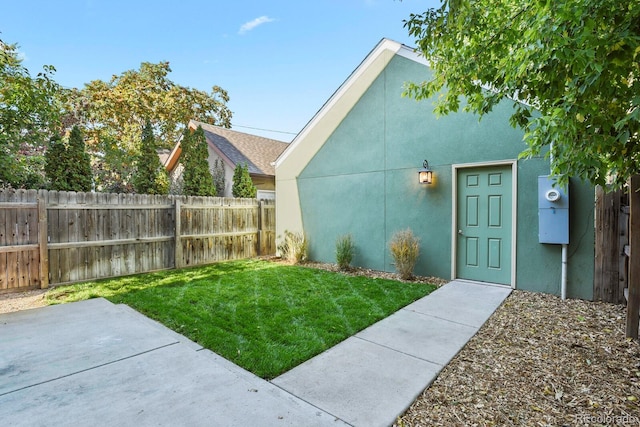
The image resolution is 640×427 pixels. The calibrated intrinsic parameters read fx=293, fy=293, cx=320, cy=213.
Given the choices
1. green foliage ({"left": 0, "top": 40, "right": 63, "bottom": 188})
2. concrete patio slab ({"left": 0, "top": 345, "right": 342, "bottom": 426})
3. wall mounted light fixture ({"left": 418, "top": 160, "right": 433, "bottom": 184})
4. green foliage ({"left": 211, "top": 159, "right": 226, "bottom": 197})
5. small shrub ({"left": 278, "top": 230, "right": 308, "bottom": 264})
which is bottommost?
concrete patio slab ({"left": 0, "top": 345, "right": 342, "bottom": 426})

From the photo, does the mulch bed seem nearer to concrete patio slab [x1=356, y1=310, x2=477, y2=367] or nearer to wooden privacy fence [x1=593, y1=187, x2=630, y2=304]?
concrete patio slab [x1=356, y1=310, x2=477, y2=367]

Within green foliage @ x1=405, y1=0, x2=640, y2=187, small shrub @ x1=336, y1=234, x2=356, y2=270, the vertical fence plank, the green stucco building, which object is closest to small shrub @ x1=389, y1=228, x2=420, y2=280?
the green stucco building

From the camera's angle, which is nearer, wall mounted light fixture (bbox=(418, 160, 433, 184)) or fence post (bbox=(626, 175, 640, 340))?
fence post (bbox=(626, 175, 640, 340))

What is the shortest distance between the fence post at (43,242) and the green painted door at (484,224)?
7.69 metres

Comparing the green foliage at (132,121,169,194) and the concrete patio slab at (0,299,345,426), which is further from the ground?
the green foliage at (132,121,169,194)

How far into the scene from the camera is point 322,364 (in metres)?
2.73

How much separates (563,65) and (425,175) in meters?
3.66

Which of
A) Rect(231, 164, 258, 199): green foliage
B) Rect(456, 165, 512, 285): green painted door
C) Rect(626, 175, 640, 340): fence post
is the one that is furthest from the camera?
Rect(231, 164, 258, 199): green foliage

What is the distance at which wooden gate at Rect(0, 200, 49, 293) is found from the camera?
491cm

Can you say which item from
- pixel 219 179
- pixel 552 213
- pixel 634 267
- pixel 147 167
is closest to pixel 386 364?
pixel 634 267

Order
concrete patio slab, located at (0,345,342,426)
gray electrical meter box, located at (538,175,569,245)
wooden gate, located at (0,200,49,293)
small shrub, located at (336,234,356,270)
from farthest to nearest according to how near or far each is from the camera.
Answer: small shrub, located at (336,234,356,270)
wooden gate, located at (0,200,49,293)
gray electrical meter box, located at (538,175,569,245)
concrete patio slab, located at (0,345,342,426)

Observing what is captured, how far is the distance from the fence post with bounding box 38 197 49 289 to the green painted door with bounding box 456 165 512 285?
7.69m

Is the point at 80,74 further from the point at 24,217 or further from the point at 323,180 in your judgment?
the point at 323,180

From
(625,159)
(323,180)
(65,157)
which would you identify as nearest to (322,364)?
(625,159)
